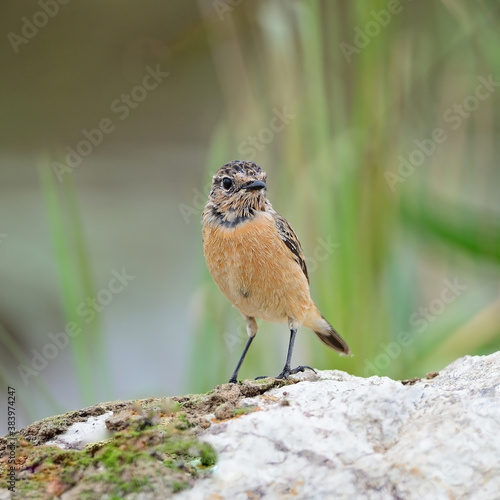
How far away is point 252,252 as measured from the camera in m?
4.65

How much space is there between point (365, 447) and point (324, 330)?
2762 mm

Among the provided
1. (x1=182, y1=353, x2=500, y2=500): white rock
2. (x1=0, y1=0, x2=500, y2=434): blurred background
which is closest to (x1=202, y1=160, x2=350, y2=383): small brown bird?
(x1=0, y1=0, x2=500, y2=434): blurred background

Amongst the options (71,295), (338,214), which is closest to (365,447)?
(338,214)

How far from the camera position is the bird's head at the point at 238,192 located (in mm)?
4777

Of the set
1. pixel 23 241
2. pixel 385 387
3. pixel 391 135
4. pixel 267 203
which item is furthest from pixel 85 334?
pixel 23 241

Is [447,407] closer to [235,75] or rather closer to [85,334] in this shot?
[85,334]

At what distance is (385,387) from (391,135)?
2645 millimetres

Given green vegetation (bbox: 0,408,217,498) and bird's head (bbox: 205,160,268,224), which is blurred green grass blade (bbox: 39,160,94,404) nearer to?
bird's head (bbox: 205,160,268,224)

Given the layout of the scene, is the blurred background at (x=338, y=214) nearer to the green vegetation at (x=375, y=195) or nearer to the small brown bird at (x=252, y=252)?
the green vegetation at (x=375, y=195)

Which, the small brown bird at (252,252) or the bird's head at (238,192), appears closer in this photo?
the small brown bird at (252,252)

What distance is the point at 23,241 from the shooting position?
9.13 metres

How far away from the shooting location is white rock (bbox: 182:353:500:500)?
238 cm

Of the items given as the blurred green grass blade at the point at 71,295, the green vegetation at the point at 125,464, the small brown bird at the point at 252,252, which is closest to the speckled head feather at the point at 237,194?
the small brown bird at the point at 252,252

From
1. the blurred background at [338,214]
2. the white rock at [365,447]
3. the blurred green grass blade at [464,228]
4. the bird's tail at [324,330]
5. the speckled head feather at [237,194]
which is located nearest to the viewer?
the white rock at [365,447]
